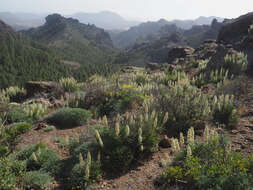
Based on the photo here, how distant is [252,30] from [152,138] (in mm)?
13707

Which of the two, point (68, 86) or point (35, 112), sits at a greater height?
point (68, 86)

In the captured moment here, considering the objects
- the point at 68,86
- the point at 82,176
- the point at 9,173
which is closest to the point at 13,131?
the point at 9,173

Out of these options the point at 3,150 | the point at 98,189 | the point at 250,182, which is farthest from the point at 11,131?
the point at 250,182

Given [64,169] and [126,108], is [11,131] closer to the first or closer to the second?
[64,169]

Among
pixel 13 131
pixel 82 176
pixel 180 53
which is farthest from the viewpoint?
pixel 180 53

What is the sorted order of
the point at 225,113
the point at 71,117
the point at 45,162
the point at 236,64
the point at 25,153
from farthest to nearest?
the point at 236,64 < the point at 71,117 < the point at 225,113 < the point at 25,153 < the point at 45,162

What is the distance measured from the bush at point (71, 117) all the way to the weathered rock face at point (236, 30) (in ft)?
58.7

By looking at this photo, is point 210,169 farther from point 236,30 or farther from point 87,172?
point 236,30

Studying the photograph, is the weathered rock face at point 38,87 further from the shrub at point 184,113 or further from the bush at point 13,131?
the shrub at point 184,113

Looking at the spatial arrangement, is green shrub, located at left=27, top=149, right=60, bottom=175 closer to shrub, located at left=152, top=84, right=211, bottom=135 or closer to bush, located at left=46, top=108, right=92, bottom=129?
bush, located at left=46, top=108, right=92, bottom=129

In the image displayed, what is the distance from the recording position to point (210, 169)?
9.82 feet

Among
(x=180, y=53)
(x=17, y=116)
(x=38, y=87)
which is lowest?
(x=38, y=87)

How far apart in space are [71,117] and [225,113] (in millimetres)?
4808

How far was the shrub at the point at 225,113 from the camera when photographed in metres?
5.23
